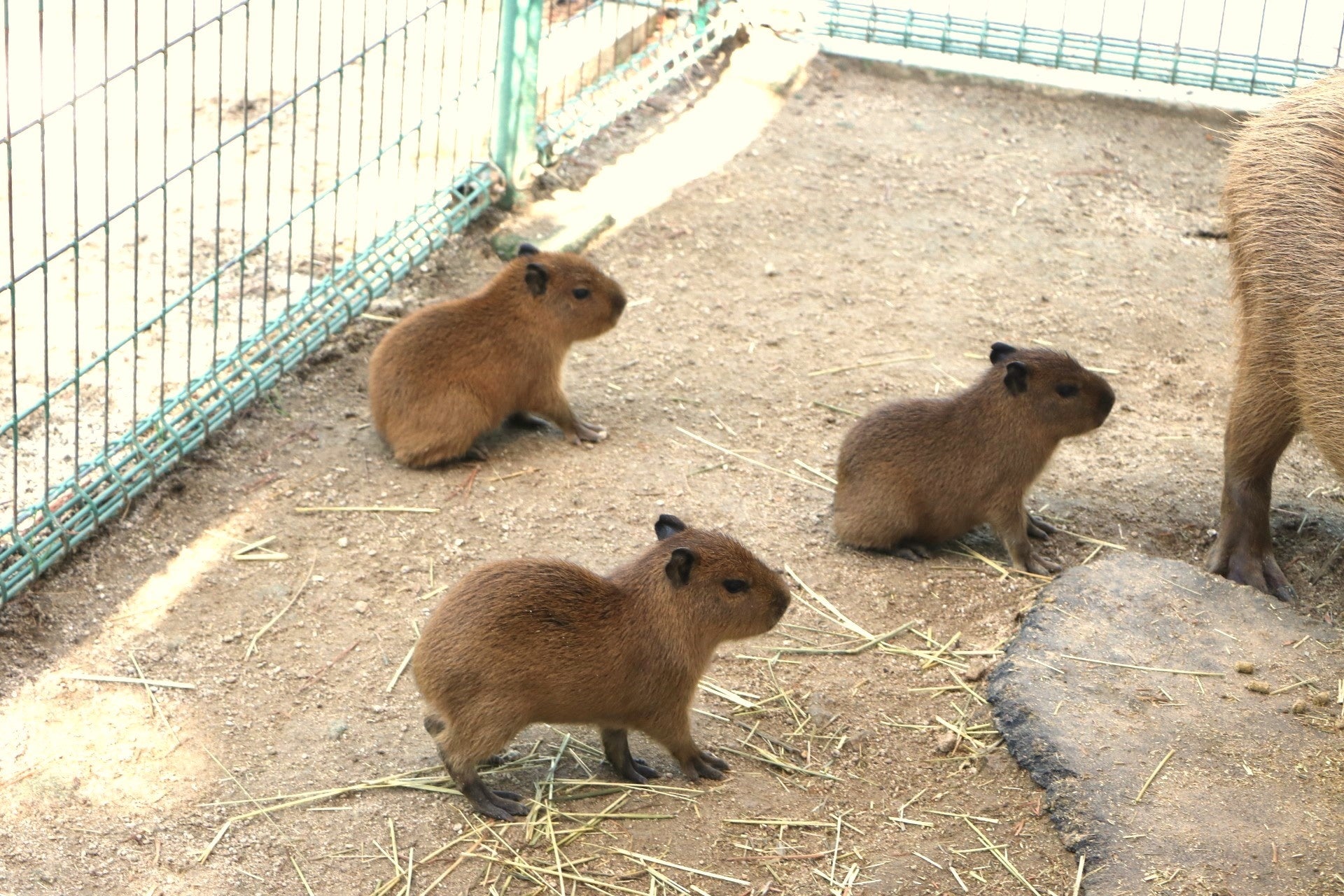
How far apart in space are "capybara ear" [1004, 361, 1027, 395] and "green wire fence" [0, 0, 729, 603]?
2331mm

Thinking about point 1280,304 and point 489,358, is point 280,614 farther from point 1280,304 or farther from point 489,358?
point 1280,304

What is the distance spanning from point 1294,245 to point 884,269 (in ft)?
7.83

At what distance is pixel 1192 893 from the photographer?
3172 mm

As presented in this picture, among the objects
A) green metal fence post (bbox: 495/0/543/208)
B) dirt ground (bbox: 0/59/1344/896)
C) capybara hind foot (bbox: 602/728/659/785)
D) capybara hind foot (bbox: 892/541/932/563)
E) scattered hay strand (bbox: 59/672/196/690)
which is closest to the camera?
dirt ground (bbox: 0/59/1344/896)

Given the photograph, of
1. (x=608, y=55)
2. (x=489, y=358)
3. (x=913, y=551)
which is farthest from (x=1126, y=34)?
(x=489, y=358)

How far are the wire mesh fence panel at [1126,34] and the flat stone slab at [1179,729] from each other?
460 centimetres

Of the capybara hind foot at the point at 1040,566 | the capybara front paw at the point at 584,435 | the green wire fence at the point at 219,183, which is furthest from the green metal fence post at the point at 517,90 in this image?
the capybara hind foot at the point at 1040,566

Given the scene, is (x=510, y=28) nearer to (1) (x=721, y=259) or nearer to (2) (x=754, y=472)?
(1) (x=721, y=259)

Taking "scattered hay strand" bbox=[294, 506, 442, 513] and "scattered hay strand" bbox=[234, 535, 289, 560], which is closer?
"scattered hay strand" bbox=[234, 535, 289, 560]

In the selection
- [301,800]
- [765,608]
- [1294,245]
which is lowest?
[301,800]

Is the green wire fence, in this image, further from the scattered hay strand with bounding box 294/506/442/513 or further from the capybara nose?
the capybara nose

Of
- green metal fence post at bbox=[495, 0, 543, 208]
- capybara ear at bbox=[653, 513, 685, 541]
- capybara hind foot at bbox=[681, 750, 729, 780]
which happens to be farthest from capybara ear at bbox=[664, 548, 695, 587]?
green metal fence post at bbox=[495, 0, 543, 208]

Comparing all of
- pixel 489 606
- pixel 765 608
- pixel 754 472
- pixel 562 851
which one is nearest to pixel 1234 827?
pixel 765 608

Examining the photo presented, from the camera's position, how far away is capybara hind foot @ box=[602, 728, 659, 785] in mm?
3584
